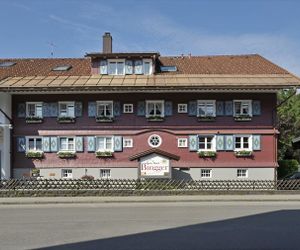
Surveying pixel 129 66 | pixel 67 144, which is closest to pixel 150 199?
pixel 67 144

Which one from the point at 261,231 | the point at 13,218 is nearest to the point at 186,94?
the point at 13,218

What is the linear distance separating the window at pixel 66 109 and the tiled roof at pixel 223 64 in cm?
834

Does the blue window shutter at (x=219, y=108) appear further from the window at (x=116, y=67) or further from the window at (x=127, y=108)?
the window at (x=116, y=67)

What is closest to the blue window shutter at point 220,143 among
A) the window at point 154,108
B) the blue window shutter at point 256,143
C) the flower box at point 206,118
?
the flower box at point 206,118

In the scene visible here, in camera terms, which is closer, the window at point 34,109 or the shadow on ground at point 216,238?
the shadow on ground at point 216,238

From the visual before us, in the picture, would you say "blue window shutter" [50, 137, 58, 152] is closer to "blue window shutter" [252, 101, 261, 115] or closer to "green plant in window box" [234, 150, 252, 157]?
"green plant in window box" [234, 150, 252, 157]

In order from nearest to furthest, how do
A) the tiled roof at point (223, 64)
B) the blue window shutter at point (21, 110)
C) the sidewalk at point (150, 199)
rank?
the sidewalk at point (150, 199) → the blue window shutter at point (21, 110) → the tiled roof at point (223, 64)

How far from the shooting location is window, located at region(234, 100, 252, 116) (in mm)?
35781

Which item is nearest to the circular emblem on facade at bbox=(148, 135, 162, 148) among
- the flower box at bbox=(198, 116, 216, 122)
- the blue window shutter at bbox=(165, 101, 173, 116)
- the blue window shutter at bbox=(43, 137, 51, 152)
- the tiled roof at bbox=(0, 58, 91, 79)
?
the blue window shutter at bbox=(165, 101, 173, 116)

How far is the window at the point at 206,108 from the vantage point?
3588 cm

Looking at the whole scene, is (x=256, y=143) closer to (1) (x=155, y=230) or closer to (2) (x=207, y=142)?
(2) (x=207, y=142)

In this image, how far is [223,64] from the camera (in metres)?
40.5

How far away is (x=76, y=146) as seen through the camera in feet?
119

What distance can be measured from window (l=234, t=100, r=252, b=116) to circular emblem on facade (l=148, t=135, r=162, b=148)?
5.59m
